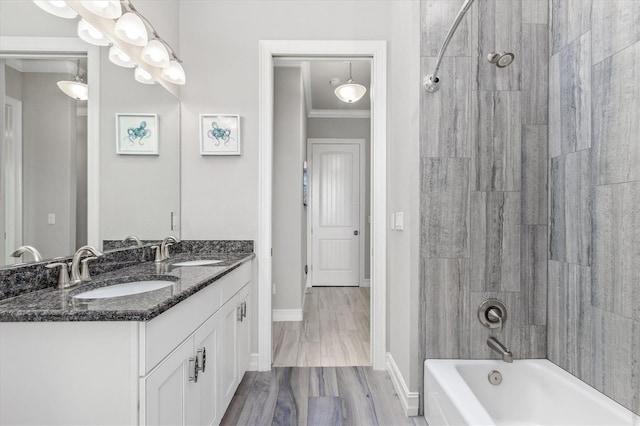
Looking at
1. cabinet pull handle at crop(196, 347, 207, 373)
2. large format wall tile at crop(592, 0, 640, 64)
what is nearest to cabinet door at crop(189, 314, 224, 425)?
cabinet pull handle at crop(196, 347, 207, 373)

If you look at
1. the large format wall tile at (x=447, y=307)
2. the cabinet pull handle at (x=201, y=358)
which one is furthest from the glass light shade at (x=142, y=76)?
the large format wall tile at (x=447, y=307)

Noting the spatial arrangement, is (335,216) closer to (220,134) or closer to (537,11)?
(220,134)

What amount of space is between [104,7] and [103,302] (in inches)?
56.4

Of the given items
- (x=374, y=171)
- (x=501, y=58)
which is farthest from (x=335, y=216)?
(x=501, y=58)

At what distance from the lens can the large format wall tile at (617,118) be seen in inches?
46.0

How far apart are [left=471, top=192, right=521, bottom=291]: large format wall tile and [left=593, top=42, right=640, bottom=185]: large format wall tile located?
1.32 ft

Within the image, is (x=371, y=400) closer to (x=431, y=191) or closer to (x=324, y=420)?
(x=324, y=420)

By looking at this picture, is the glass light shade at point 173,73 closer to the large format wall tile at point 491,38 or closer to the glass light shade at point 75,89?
the glass light shade at point 75,89

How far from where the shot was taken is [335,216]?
16.9ft

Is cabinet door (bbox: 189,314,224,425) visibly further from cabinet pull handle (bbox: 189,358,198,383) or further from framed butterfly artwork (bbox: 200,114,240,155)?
framed butterfly artwork (bbox: 200,114,240,155)

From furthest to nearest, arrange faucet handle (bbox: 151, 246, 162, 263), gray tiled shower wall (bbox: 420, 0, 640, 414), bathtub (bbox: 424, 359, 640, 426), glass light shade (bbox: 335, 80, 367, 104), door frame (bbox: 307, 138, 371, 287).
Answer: door frame (bbox: 307, 138, 371, 287) → glass light shade (bbox: 335, 80, 367, 104) → faucet handle (bbox: 151, 246, 162, 263) → gray tiled shower wall (bbox: 420, 0, 640, 414) → bathtub (bbox: 424, 359, 640, 426)

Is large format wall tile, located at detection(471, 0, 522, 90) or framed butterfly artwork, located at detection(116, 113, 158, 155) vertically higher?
large format wall tile, located at detection(471, 0, 522, 90)

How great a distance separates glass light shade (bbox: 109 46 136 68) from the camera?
166cm

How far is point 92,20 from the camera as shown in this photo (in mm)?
1515
